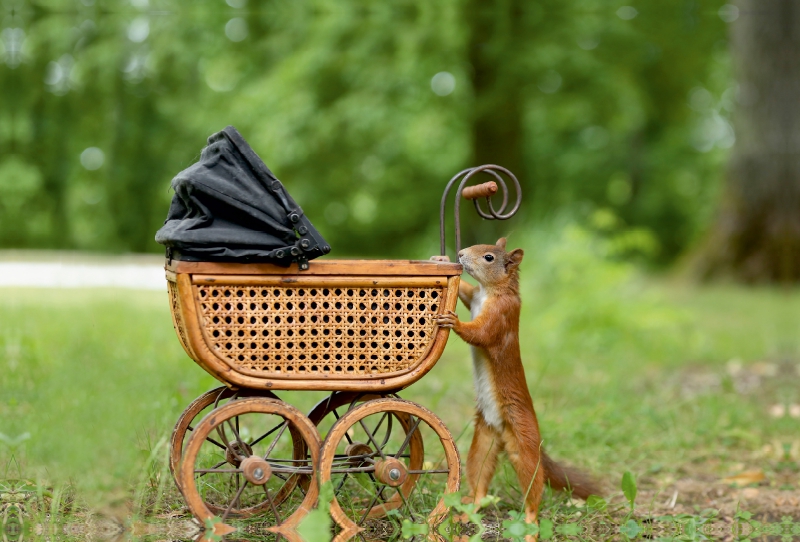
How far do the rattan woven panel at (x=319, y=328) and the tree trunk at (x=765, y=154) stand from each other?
891 centimetres

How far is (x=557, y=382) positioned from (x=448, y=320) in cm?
336

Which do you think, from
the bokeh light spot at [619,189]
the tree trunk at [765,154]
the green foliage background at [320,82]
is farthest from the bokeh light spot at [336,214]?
the tree trunk at [765,154]

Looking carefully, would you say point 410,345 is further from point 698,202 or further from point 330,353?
point 698,202

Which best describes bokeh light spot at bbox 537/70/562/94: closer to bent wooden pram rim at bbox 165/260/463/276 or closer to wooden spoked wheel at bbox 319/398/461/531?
wooden spoked wheel at bbox 319/398/461/531

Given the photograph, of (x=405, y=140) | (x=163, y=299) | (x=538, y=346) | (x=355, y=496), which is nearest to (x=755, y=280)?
(x=538, y=346)

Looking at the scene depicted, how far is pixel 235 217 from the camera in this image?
2.85m

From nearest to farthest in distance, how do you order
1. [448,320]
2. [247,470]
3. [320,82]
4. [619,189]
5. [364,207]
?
[247,470] < [448,320] < [320,82] < [364,207] < [619,189]

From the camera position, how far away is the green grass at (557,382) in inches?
142

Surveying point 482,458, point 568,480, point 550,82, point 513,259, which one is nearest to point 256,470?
point 482,458

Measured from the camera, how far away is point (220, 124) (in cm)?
1423

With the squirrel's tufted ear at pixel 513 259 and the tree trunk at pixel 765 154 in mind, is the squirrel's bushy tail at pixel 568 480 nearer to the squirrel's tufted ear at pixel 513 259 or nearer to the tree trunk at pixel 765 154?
the squirrel's tufted ear at pixel 513 259

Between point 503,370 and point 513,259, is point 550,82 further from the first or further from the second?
point 503,370

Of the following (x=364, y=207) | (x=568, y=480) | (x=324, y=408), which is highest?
(x=364, y=207)

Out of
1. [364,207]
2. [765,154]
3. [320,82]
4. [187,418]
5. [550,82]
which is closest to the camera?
[187,418]
